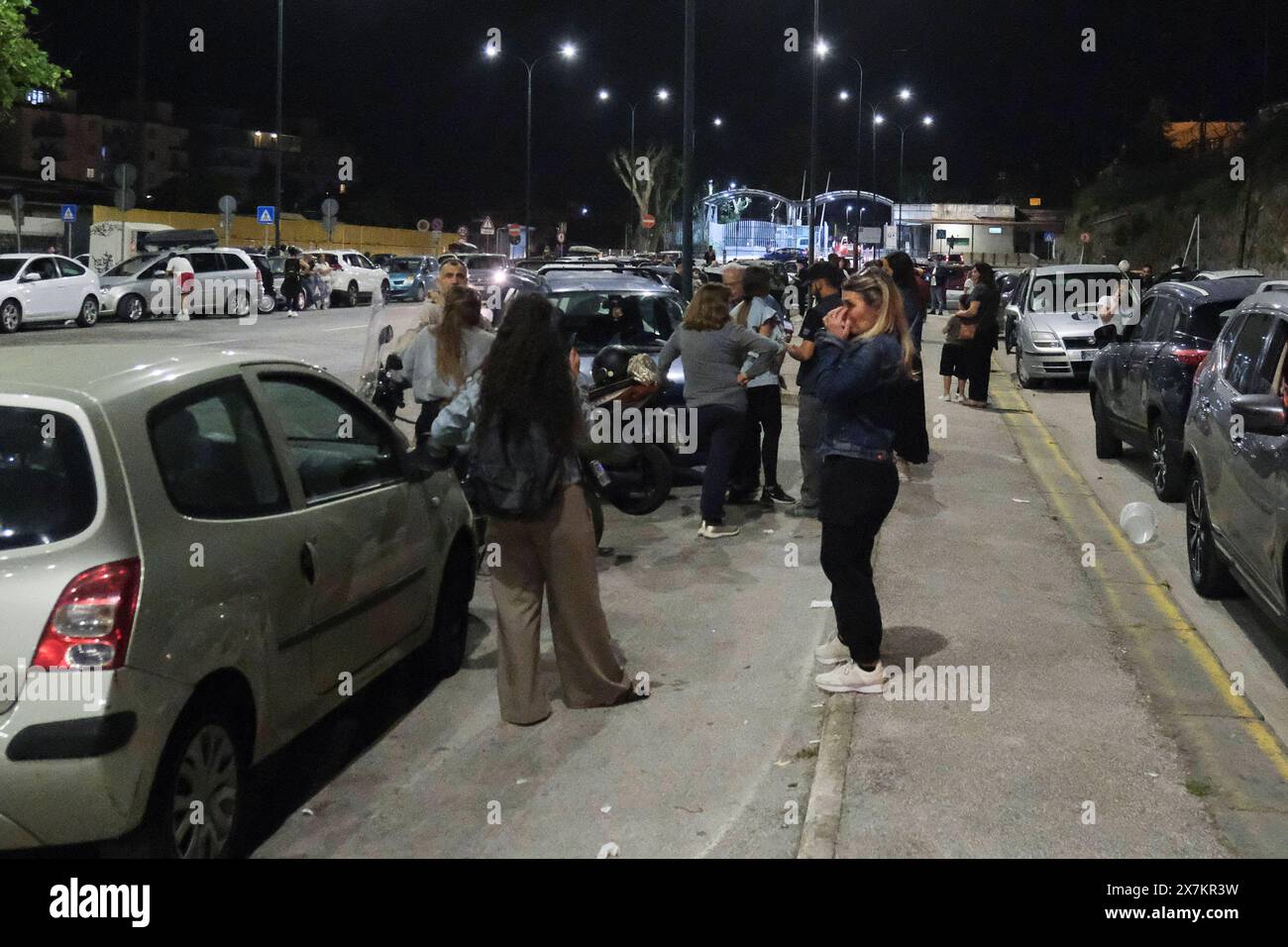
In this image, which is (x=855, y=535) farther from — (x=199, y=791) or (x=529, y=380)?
(x=199, y=791)

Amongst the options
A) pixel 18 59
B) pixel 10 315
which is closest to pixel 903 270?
pixel 18 59

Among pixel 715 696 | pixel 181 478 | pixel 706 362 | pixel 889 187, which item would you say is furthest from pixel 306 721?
pixel 889 187

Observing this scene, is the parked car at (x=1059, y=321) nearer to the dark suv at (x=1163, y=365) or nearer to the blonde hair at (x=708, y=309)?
the dark suv at (x=1163, y=365)

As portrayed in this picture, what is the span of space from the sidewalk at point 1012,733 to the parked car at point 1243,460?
0.73 metres

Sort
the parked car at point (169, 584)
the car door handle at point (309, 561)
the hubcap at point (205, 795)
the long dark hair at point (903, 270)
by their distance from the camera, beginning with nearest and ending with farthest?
1. the parked car at point (169, 584)
2. the hubcap at point (205, 795)
3. the car door handle at point (309, 561)
4. the long dark hair at point (903, 270)

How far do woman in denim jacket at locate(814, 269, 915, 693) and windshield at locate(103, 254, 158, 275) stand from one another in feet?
96.6

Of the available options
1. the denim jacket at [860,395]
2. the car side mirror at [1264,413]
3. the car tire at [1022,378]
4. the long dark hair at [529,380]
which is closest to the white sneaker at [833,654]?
the denim jacket at [860,395]

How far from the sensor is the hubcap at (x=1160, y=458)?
38.8ft

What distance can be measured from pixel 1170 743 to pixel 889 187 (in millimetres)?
130593

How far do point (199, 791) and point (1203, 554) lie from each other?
610cm

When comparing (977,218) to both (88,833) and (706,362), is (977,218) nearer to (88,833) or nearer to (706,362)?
(706,362)

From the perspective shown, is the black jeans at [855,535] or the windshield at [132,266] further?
the windshield at [132,266]

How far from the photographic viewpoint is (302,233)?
6856 cm

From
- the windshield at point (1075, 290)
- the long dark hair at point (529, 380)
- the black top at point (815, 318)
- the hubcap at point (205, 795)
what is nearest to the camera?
the hubcap at point (205, 795)
